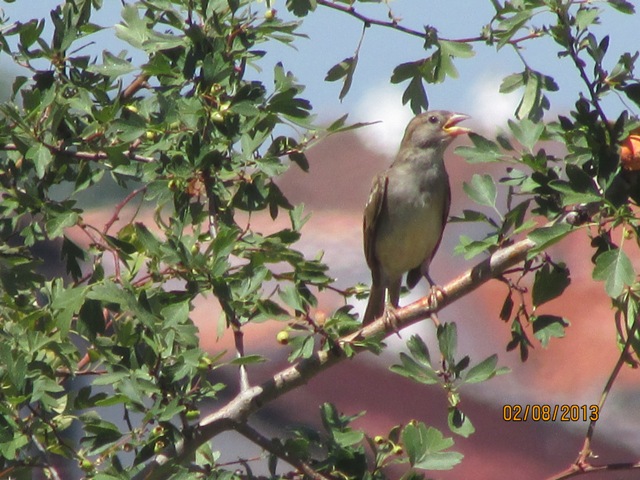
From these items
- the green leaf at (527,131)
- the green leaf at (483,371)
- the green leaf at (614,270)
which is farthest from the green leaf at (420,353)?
the green leaf at (527,131)

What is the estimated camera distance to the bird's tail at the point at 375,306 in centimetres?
613

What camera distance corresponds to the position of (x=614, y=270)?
3039 mm

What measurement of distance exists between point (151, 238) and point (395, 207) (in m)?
3.52

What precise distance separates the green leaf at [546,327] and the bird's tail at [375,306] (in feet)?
8.09

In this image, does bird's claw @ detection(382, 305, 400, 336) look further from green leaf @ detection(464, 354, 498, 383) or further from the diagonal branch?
green leaf @ detection(464, 354, 498, 383)

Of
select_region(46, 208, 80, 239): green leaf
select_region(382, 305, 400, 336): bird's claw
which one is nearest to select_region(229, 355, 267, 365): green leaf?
select_region(382, 305, 400, 336): bird's claw

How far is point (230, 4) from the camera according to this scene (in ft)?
11.5

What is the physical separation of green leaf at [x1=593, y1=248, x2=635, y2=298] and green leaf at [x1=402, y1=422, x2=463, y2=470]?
0.77m

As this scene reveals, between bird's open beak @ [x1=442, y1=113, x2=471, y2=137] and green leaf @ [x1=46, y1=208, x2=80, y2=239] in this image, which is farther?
bird's open beak @ [x1=442, y1=113, x2=471, y2=137]

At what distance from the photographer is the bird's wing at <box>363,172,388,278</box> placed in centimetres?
662

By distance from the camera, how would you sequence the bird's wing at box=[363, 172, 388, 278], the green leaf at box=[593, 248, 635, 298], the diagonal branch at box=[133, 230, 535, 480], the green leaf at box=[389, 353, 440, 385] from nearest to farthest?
the green leaf at box=[593, 248, 635, 298] < the green leaf at box=[389, 353, 440, 385] < the diagonal branch at box=[133, 230, 535, 480] < the bird's wing at box=[363, 172, 388, 278]

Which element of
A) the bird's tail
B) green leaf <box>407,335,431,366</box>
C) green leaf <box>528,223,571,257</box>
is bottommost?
the bird's tail

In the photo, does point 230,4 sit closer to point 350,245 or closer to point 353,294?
point 353,294

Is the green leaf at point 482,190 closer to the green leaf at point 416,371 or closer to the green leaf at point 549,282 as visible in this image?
the green leaf at point 549,282
